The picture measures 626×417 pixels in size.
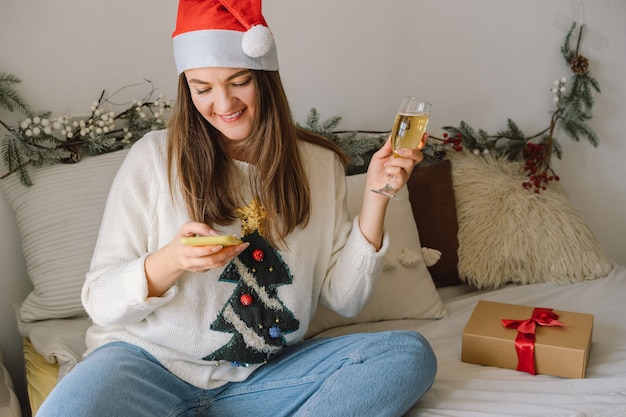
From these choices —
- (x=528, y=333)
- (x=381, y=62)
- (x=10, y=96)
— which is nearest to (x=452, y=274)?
(x=528, y=333)

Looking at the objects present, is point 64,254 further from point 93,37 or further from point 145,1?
point 145,1

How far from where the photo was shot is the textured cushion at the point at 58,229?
6.10 feet

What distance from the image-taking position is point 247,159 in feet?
5.30

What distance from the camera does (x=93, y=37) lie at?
1.99 m

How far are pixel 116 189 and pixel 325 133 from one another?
0.82 metres

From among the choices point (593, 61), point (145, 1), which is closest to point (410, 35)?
point (593, 61)

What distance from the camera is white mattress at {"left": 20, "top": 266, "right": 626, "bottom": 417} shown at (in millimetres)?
1512

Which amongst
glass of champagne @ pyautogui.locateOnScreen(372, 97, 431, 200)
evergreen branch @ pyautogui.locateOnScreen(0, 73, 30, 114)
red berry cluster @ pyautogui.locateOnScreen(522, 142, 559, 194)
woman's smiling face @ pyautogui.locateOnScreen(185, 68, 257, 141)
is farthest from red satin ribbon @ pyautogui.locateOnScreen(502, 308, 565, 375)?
evergreen branch @ pyautogui.locateOnScreen(0, 73, 30, 114)

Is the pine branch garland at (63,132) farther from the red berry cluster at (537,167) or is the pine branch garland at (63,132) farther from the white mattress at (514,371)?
the red berry cluster at (537,167)

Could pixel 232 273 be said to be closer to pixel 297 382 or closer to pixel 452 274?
pixel 297 382

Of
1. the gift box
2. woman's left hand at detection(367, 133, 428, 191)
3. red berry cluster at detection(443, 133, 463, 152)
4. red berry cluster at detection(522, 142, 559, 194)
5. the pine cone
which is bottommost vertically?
the gift box

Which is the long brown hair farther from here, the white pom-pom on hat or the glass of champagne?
the glass of champagne

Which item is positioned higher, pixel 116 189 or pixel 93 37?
pixel 93 37

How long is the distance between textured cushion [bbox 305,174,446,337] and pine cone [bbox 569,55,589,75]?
35.3 inches
